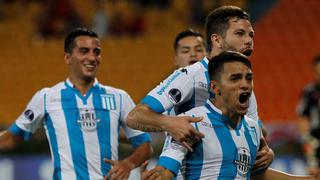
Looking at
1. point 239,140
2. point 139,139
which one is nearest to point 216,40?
point 239,140

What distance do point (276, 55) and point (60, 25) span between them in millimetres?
4480

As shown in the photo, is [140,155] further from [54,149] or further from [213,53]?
[213,53]

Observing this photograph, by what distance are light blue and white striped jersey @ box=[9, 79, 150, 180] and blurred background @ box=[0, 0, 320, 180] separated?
306 inches

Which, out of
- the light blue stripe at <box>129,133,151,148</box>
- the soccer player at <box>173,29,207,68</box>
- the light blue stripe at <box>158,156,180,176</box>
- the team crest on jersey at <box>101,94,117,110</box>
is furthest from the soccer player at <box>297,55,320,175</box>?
the light blue stripe at <box>158,156,180,176</box>

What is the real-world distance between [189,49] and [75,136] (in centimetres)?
120

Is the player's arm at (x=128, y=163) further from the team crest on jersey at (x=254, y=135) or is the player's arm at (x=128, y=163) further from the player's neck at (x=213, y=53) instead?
the team crest on jersey at (x=254, y=135)

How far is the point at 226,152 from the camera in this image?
4059mm

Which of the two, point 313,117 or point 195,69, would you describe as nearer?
point 195,69

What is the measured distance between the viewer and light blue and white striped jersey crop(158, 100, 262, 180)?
4.00 m

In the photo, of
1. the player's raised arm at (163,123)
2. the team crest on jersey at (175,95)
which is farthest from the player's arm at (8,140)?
the team crest on jersey at (175,95)

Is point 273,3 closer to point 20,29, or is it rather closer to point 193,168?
point 20,29

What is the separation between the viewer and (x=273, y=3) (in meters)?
17.1

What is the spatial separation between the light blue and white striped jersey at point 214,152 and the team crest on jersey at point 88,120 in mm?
1611

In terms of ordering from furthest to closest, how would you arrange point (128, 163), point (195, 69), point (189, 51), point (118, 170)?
point (189, 51), point (128, 163), point (118, 170), point (195, 69)
